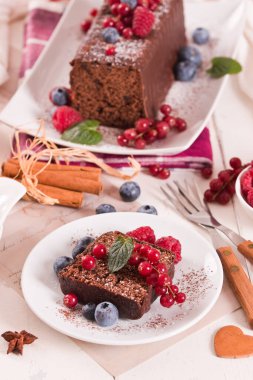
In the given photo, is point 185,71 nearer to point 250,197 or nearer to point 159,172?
point 159,172

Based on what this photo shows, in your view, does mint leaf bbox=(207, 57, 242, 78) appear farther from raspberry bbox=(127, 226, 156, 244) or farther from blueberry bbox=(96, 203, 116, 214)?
raspberry bbox=(127, 226, 156, 244)

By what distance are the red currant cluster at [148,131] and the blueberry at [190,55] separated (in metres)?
0.53

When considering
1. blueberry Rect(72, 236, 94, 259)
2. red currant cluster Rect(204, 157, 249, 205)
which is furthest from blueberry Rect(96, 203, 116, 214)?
red currant cluster Rect(204, 157, 249, 205)

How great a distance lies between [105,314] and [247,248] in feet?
2.00

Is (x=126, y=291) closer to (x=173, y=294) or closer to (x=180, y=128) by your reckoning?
(x=173, y=294)

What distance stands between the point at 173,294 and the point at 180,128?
1.14 meters

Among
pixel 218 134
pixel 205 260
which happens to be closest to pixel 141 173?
pixel 218 134

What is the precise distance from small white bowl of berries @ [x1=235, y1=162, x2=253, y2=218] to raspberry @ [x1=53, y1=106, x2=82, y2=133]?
2.67ft

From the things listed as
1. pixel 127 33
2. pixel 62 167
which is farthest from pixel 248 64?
pixel 62 167

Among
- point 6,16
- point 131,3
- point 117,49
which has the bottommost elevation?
point 6,16

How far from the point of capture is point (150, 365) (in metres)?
2.24

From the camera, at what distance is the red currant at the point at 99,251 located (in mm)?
2422

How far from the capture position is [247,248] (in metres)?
2.61

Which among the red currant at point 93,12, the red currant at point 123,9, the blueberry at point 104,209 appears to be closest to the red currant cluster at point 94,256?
the blueberry at point 104,209
